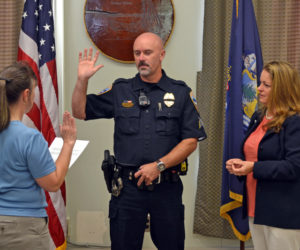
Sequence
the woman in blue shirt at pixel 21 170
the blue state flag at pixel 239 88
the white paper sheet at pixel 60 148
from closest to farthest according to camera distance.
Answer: the woman in blue shirt at pixel 21 170 → the white paper sheet at pixel 60 148 → the blue state flag at pixel 239 88

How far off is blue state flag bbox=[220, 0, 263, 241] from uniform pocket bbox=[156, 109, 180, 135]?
64 cm

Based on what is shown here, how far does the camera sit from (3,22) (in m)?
3.01

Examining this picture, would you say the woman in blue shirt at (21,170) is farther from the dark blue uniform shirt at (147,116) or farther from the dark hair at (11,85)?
the dark blue uniform shirt at (147,116)

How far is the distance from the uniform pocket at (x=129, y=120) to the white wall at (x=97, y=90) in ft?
3.92

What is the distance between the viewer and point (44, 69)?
3006mm

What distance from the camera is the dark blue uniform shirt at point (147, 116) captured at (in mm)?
2338

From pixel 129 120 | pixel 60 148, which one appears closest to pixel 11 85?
pixel 60 148

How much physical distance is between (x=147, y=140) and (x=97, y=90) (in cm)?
134

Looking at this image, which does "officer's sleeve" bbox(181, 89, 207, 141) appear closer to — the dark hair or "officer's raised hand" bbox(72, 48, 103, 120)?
"officer's raised hand" bbox(72, 48, 103, 120)

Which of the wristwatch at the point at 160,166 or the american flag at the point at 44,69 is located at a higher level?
the american flag at the point at 44,69

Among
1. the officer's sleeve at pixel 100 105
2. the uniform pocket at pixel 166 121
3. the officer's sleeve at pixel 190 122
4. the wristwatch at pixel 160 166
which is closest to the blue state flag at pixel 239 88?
the officer's sleeve at pixel 190 122

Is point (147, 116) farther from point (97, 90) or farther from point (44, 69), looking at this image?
point (97, 90)

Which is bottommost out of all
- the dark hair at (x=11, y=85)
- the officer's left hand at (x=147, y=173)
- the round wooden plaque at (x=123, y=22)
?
the officer's left hand at (x=147, y=173)

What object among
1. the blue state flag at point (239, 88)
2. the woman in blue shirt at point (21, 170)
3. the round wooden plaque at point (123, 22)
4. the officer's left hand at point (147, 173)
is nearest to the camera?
the woman in blue shirt at point (21, 170)
